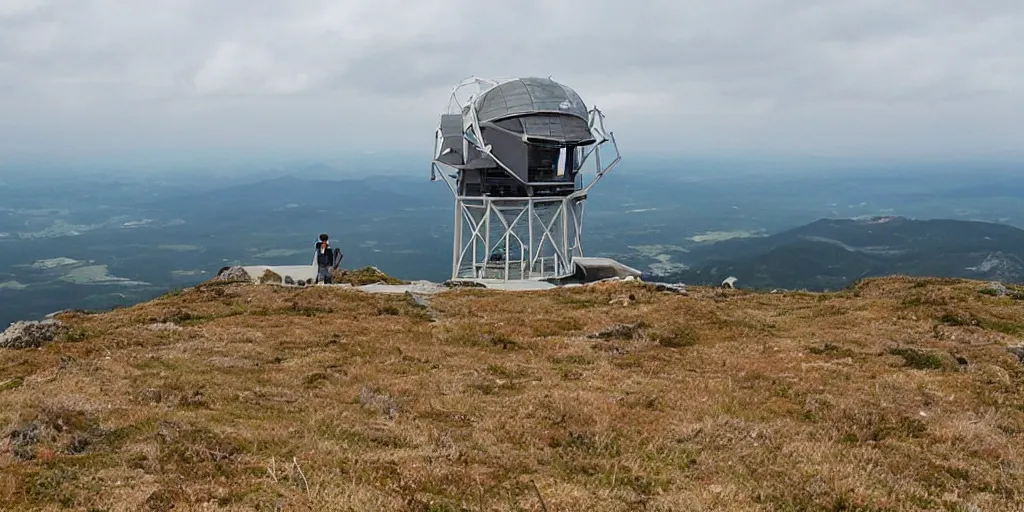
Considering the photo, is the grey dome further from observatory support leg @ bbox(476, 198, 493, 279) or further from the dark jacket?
the dark jacket

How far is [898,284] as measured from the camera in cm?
3103

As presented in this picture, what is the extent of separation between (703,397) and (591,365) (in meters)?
3.79

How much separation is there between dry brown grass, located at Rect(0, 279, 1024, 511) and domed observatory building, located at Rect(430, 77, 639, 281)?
27275 mm

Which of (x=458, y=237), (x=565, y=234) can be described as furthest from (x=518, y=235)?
(x=458, y=237)

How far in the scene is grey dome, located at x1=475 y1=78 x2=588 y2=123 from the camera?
47.3 meters

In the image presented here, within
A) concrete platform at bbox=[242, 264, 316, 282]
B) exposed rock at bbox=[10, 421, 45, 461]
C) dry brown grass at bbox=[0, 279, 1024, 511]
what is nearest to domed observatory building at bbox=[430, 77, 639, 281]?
concrete platform at bbox=[242, 264, 316, 282]

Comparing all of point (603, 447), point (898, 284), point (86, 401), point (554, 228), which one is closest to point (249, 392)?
point (86, 401)

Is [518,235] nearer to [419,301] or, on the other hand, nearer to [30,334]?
[419,301]

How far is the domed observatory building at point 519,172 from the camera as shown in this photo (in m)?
47.6

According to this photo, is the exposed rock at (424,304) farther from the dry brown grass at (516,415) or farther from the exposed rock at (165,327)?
the exposed rock at (165,327)

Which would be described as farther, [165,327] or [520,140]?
[520,140]

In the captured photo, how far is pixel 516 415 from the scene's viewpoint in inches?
459

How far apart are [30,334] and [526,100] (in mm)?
35166

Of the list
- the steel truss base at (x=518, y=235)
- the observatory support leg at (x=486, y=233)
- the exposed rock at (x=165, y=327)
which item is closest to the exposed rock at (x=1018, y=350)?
the exposed rock at (x=165, y=327)
